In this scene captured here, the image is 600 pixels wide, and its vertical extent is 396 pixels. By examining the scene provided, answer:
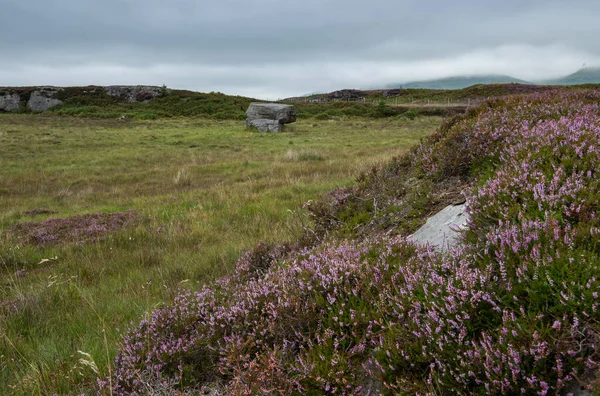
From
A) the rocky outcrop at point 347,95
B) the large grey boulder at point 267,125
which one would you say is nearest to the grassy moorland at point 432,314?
the large grey boulder at point 267,125

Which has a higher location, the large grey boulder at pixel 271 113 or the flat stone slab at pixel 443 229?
the large grey boulder at pixel 271 113

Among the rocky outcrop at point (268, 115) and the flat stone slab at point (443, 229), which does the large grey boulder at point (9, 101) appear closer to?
the rocky outcrop at point (268, 115)

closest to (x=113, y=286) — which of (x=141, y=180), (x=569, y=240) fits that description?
(x=569, y=240)

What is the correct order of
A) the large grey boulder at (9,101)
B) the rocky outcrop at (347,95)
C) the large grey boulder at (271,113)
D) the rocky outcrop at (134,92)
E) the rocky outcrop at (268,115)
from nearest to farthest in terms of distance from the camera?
the rocky outcrop at (268,115) → the large grey boulder at (271,113) → the large grey boulder at (9,101) → the rocky outcrop at (134,92) → the rocky outcrop at (347,95)

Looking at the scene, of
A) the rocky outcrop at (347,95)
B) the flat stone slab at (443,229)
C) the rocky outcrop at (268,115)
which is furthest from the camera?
the rocky outcrop at (347,95)

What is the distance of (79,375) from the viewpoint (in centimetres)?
294

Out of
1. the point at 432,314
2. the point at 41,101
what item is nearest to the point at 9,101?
the point at 41,101

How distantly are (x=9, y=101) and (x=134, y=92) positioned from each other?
762 inches

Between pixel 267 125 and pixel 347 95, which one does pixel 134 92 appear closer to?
pixel 267 125

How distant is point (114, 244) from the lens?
7.34 metres

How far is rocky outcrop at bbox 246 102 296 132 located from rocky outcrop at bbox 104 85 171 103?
128ft

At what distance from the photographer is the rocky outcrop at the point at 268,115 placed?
125 ft

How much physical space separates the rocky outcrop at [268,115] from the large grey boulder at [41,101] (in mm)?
44046

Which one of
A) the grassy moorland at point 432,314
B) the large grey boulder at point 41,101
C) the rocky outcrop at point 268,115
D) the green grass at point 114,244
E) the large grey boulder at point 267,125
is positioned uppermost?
the large grey boulder at point 41,101
